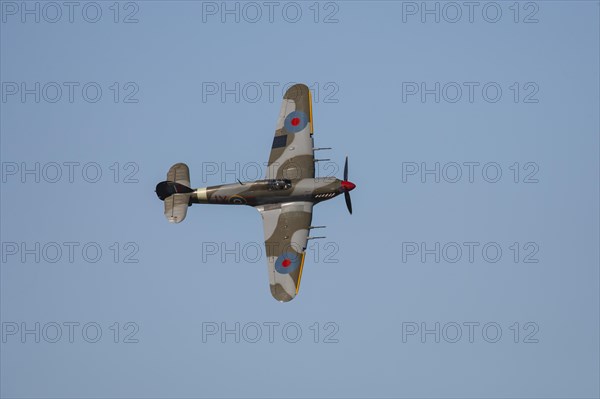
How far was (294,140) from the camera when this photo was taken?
230ft

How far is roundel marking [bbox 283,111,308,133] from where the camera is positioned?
70.6 metres

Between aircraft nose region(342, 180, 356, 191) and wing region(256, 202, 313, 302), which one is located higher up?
aircraft nose region(342, 180, 356, 191)

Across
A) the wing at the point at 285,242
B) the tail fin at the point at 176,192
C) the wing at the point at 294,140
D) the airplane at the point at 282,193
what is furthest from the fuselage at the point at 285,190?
the tail fin at the point at 176,192

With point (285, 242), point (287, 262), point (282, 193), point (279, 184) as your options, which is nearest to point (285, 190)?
point (282, 193)

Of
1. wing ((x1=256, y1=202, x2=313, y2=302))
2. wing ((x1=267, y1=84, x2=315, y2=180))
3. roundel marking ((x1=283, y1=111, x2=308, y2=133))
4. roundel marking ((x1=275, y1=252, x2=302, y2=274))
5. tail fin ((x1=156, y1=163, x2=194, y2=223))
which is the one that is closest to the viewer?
wing ((x1=256, y1=202, x2=313, y2=302))

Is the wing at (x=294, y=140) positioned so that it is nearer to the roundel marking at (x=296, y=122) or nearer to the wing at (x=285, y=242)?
the roundel marking at (x=296, y=122)

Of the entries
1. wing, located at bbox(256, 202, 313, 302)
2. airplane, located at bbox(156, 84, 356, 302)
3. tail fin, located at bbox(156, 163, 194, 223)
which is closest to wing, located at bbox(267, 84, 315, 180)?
airplane, located at bbox(156, 84, 356, 302)

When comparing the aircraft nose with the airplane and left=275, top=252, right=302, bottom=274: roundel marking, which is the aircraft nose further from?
left=275, top=252, right=302, bottom=274: roundel marking

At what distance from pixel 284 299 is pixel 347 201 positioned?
7.88m

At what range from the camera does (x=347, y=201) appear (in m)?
68.4

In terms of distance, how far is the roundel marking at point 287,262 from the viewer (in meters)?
65.8

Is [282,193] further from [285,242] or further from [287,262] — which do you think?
[287,262]

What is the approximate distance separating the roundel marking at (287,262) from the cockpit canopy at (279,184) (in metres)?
4.35

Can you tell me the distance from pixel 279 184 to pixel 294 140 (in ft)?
12.3
